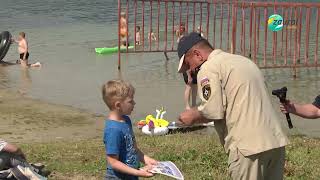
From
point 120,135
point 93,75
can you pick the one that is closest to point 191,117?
point 120,135

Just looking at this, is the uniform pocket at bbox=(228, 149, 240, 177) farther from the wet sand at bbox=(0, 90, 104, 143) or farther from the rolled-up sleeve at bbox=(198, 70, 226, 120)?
the wet sand at bbox=(0, 90, 104, 143)

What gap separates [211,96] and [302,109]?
1.17 m

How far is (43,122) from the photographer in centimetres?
1004

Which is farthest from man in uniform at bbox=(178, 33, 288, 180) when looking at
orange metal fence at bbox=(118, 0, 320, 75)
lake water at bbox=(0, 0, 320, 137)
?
orange metal fence at bbox=(118, 0, 320, 75)

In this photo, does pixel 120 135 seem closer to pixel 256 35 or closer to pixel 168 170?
pixel 168 170

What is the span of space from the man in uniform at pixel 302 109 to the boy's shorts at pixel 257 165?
560mm

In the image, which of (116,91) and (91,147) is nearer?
(116,91)

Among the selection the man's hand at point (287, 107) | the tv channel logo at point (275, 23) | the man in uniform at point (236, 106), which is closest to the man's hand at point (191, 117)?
the man in uniform at point (236, 106)

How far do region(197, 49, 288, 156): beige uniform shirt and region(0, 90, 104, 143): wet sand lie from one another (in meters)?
5.19

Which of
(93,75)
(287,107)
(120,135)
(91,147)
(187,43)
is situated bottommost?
(91,147)

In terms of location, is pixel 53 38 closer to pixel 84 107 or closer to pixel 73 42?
pixel 73 42

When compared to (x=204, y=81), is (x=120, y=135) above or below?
below

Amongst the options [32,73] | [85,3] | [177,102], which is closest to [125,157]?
[177,102]

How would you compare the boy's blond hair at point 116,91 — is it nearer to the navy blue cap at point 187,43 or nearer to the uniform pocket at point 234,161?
the navy blue cap at point 187,43
